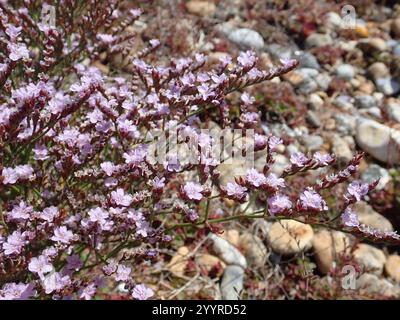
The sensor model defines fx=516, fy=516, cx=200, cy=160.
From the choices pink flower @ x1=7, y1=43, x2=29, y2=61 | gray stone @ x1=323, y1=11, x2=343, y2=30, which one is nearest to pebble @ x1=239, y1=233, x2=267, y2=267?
pink flower @ x1=7, y1=43, x2=29, y2=61

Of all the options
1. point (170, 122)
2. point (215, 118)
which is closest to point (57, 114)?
point (170, 122)

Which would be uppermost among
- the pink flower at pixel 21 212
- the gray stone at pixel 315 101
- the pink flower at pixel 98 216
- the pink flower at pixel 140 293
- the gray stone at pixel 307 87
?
the pink flower at pixel 21 212

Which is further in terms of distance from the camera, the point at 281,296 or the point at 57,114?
the point at 281,296

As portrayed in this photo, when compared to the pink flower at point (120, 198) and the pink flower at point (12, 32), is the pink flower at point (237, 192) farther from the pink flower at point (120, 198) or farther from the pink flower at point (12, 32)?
the pink flower at point (12, 32)

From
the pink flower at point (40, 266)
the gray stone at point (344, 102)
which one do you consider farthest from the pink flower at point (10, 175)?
the gray stone at point (344, 102)

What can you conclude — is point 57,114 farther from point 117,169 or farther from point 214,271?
point 214,271

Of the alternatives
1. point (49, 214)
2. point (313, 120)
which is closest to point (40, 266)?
point (49, 214)
